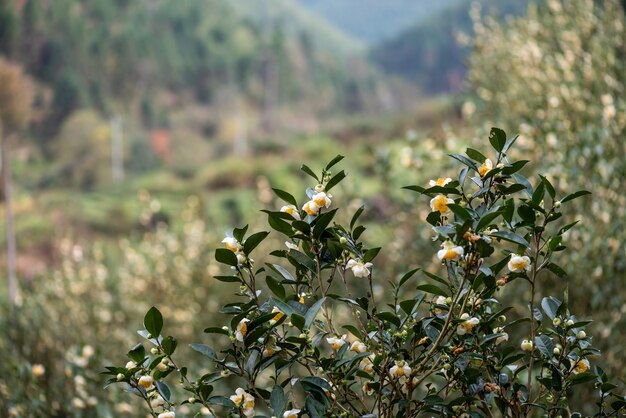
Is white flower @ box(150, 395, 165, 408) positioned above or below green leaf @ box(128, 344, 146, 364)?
below

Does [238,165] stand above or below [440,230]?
below

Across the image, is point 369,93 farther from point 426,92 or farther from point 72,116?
point 72,116

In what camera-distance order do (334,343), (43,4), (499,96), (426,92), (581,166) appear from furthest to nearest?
(426,92)
(43,4)
(499,96)
(581,166)
(334,343)

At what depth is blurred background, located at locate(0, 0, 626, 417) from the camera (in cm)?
251

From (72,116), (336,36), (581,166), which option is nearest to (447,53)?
(336,36)

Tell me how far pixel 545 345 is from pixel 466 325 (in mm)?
134

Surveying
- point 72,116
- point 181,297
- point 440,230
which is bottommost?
point 72,116

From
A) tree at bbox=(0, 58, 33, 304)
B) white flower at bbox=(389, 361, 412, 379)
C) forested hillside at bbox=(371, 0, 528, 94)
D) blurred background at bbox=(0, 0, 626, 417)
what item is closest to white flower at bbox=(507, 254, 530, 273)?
white flower at bbox=(389, 361, 412, 379)

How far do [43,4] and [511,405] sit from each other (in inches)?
641

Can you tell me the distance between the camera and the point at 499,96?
439 cm

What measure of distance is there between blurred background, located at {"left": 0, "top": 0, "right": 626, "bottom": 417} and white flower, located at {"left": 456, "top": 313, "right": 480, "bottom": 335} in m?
1.25

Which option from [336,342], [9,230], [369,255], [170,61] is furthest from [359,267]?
[170,61]

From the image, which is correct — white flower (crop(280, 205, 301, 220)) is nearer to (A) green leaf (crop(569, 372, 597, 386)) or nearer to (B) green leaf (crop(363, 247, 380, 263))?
(B) green leaf (crop(363, 247, 380, 263))

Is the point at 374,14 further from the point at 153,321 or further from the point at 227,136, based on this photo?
the point at 153,321
